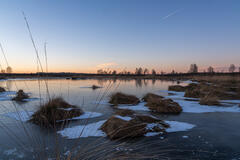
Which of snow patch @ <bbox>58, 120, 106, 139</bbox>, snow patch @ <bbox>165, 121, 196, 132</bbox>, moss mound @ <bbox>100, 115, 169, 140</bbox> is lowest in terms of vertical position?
snow patch @ <bbox>165, 121, 196, 132</bbox>

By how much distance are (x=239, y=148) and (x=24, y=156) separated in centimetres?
529

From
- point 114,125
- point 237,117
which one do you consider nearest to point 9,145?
point 114,125

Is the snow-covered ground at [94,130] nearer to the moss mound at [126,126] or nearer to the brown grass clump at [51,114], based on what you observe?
the moss mound at [126,126]

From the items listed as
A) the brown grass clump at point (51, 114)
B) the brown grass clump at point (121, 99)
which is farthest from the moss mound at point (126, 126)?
the brown grass clump at point (121, 99)

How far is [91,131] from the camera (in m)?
4.66

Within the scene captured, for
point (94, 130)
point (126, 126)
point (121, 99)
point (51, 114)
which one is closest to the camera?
point (126, 126)

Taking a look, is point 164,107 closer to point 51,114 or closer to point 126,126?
point 126,126

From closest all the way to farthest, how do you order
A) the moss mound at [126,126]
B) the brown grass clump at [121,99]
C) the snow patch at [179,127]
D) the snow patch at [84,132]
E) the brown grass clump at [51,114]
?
the snow patch at [84,132] → the moss mound at [126,126] → the snow patch at [179,127] → the brown grass clump at [51,114] → the brown grass clump at [121,99]

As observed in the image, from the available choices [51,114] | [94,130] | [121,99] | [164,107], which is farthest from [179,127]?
[121,99]

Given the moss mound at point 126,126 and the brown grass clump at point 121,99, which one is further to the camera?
the brown grass clump at point 121,99

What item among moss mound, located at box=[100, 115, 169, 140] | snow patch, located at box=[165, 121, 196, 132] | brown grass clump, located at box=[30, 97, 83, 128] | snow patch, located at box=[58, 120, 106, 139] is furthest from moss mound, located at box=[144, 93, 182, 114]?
brown grass clump, located at box=[30, 97, 83, 128]

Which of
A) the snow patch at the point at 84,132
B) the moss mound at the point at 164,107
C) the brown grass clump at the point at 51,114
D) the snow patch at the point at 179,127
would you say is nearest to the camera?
the snow patch at the point at 84,132

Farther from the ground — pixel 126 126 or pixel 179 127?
pixel 126 126

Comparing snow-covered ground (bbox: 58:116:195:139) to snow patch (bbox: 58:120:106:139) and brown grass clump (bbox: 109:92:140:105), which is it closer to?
snow patch (bbox: 58:120:106:139)
